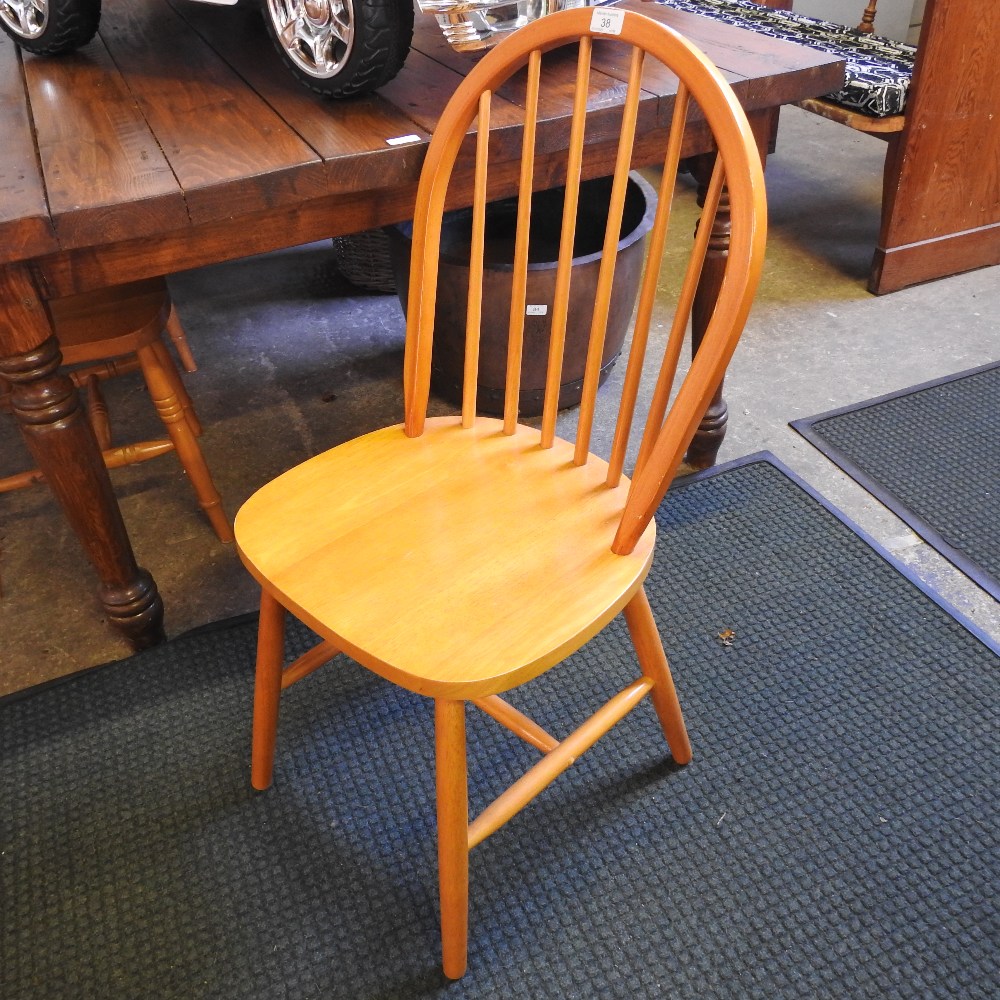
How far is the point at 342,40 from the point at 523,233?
354 mm

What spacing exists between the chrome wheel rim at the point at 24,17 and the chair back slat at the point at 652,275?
103cm

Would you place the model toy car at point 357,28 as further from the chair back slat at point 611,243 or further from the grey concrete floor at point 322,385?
the grey concrete floor at point 322,385

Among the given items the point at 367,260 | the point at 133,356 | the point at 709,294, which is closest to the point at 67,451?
the point at 133,356

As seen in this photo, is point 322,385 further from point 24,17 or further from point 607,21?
point 607,21

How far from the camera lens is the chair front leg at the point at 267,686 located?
1.01m

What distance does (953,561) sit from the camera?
1.49 m

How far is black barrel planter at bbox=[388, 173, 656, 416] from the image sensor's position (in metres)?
1.59

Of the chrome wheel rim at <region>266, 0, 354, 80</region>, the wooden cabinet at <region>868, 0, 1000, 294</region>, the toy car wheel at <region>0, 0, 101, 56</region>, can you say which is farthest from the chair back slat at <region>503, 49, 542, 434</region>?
the wooden cabinet at <region>868, 0, 1000, 294</region>

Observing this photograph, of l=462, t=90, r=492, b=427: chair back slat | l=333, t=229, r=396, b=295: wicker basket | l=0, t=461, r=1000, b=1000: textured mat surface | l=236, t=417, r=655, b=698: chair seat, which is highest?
l=462, t=90, r=492, b=427: chair back slat

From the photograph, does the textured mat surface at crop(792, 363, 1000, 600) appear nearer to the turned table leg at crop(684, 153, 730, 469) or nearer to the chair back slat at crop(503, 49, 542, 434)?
the turned table leg at crop(684, 153, 730, 469)

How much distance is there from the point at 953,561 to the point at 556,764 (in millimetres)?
899

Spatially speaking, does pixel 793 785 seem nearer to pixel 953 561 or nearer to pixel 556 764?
pixel 556 764

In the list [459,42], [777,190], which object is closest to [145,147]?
[459,42]

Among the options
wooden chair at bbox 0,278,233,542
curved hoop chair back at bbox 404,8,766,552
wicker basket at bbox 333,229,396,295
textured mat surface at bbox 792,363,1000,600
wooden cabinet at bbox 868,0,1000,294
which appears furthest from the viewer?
wicker basket at bbox 333,229,396,295
